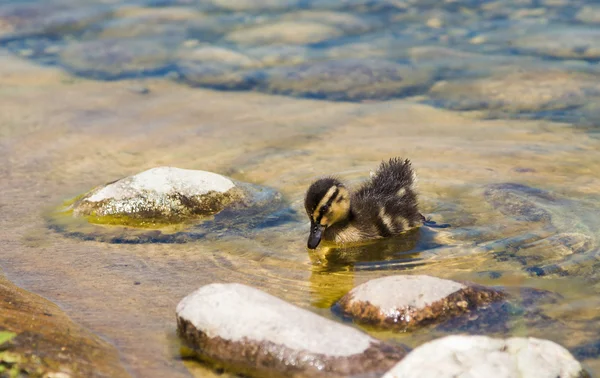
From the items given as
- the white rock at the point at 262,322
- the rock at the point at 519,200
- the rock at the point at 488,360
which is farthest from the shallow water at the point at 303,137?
the rock at the point at 488,360

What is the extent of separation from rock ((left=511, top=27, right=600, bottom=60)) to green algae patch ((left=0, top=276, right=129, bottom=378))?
8.24 meters

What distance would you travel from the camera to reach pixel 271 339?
177 inches

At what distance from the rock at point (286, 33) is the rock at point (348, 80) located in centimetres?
114

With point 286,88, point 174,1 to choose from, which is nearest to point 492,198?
point 286,88

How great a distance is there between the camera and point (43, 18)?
14086mm

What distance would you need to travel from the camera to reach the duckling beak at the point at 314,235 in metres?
6.52

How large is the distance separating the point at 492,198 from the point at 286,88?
171 inches

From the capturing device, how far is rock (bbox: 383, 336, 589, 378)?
402 centimetres

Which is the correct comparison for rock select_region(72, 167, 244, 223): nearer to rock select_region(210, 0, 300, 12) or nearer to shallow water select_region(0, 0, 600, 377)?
shallow water select_region(0, 0, 600, 377)

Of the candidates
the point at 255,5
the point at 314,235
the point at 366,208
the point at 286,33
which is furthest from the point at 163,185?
the point at 255,5

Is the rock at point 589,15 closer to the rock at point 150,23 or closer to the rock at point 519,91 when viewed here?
the rock at point 519,91

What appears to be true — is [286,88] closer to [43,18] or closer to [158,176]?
[158,176]

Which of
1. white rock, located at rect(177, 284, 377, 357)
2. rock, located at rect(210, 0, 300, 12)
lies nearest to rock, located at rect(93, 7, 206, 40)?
rock, located at rect(210, 0, 300, 12)

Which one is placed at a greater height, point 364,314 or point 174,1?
point 174,1
